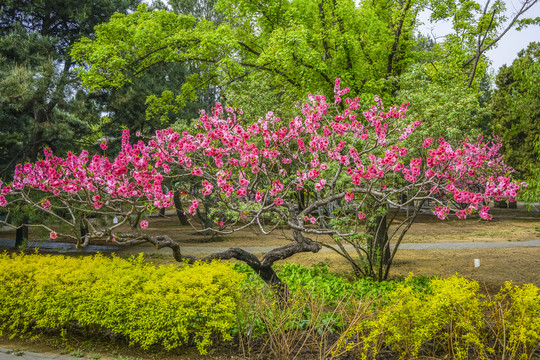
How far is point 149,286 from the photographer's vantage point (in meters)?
4.73

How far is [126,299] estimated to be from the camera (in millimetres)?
4711

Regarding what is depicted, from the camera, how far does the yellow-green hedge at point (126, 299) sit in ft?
14.7

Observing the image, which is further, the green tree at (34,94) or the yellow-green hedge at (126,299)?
the green tree at (34,94)

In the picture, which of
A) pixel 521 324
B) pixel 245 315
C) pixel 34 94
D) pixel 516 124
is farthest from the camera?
pixel 516 124

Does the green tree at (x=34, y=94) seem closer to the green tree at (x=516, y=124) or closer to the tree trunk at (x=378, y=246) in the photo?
the tree trunk at (x=378, y=246)

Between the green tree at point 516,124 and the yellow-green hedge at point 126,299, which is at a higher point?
the green tree at point 516,124

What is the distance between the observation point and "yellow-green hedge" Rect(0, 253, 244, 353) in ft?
14.7

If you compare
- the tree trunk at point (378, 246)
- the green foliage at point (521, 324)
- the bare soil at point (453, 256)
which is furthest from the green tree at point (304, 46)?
the green foliage at point (521, 324)

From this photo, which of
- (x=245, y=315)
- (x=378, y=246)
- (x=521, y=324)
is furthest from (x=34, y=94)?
(x=521, y=324)

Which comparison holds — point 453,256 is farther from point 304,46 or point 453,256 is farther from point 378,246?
point 304,46

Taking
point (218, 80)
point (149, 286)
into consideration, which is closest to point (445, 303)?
point (149, 286)

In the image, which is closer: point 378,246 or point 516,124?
point 378,246

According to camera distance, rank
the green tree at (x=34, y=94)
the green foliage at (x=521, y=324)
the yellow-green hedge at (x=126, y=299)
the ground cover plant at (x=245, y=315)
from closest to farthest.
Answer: the green foliage at (x=521, y=324) < the ground cover plant at (x=245, y=315) < the yellow-green hedge at (x=126, y=299) < the green tree at (x=34, y=94)

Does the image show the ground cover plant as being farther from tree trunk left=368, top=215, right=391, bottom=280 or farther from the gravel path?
the gravel path
